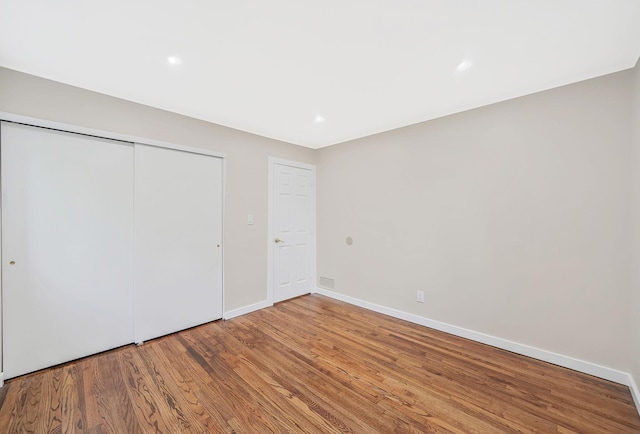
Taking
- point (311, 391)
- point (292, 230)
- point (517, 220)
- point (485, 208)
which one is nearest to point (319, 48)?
point (485, 208)

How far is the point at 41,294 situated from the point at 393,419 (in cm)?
291

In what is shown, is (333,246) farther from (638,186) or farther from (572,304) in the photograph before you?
(638,186)

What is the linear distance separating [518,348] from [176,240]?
3.65 m

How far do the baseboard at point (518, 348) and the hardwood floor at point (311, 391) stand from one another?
0.23 ft

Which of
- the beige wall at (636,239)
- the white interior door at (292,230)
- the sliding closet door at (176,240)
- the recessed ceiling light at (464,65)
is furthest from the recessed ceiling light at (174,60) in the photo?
the beige wall at (636,239)

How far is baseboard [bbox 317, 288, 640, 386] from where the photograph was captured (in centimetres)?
201

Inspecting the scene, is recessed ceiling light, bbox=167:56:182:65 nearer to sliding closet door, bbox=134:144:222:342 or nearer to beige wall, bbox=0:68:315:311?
beige wall, bbox=0:68:315:311

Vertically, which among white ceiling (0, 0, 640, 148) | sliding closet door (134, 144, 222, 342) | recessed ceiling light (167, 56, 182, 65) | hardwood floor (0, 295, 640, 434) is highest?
recessed ceiling light (167, 56, 182, 65)

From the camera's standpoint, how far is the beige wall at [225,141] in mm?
2088

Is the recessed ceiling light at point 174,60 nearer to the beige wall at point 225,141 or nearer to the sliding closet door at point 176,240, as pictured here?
the beige wall at point 225,141

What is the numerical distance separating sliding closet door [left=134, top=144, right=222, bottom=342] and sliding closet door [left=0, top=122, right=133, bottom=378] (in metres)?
0.12

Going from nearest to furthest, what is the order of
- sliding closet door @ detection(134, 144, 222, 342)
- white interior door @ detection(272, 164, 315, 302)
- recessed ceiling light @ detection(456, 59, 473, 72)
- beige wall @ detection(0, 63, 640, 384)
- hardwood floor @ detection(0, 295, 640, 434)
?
hardwood floor @ detection(0, 295, 640, 434)
recessed ceiling light @ detection(456, 59, 473, 72)
beige wall @ detection(0, 63, 640, 384)
sliding closet door @ detection(134, 144, 222, 342)
white interior door @ detection(272, 164, 315, 302)

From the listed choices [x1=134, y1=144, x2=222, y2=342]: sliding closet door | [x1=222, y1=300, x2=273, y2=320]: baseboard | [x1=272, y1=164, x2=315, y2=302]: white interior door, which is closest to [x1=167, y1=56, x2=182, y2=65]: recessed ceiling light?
[x1=134, y1=144, x2=222, y2=342]: sliding closet door

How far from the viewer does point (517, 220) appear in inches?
95.0
